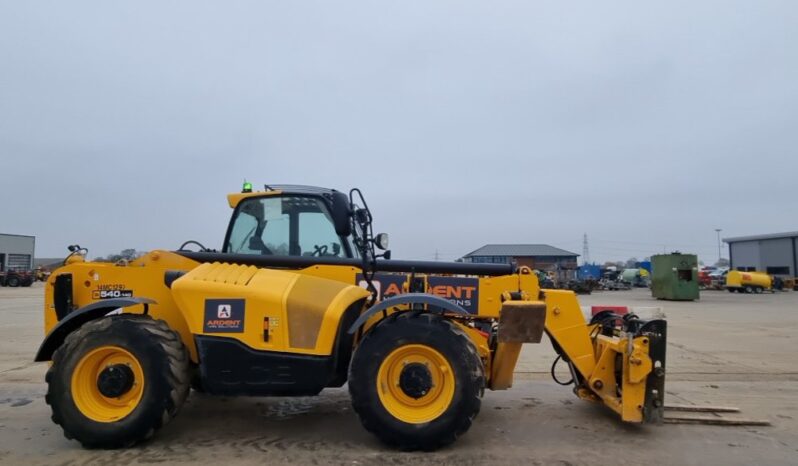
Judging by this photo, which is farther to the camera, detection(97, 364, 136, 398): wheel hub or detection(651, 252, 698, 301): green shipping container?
detection(651, 252, 698, 301): green shipping container

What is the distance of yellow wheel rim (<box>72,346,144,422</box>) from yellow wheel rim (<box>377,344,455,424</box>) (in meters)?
2.03

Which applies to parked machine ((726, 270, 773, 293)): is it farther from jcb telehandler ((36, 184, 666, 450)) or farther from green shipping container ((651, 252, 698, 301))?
jcb telehandler ((36, 184, 666, 450))

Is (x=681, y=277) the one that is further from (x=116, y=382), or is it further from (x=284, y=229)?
(x=116, y=382)

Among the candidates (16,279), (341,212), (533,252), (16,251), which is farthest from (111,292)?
(16,251)

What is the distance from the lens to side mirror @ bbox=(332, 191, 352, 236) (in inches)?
184

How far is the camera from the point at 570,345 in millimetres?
5129

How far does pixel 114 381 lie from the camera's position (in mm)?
4523

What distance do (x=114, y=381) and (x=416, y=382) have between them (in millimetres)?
2500

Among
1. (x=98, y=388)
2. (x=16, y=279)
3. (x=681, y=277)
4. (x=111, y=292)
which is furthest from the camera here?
(x=16, y=279)

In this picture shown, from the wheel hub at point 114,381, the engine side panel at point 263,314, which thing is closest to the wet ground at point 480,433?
the wheel hub at point 114,381

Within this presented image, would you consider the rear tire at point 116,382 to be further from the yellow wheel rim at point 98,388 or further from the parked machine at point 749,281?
the parked machine at point 749,281

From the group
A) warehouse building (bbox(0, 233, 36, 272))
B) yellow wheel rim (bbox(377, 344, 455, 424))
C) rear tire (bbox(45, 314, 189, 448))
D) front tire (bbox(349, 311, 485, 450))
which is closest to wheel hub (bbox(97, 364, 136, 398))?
rear tire (bbox(45, 314, 189, 448))

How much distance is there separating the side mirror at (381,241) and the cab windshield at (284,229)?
387mm

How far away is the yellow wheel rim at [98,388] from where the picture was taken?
454 centimetres
